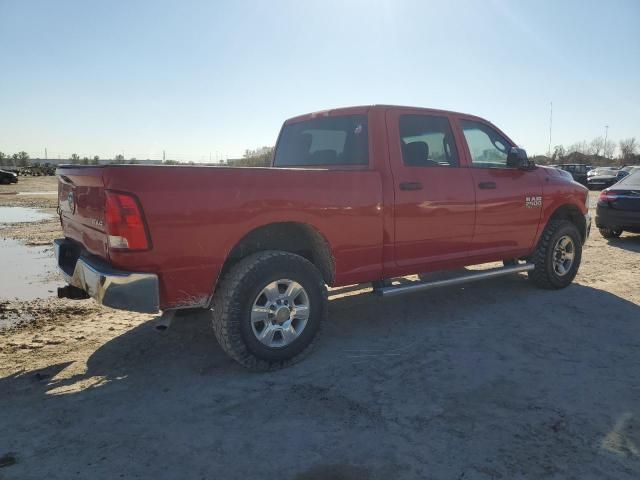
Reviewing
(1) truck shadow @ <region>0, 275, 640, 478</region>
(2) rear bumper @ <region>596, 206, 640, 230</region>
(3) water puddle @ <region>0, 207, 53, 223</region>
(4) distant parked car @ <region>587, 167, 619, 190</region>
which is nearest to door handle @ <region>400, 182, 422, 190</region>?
(1) truck shadow @ <region>0, 275, 640, 478</region>

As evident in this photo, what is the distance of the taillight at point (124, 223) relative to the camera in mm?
2945

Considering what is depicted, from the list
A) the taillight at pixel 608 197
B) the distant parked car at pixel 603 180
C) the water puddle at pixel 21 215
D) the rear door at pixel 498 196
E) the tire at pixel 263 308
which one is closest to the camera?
the tire at pixel 263 308

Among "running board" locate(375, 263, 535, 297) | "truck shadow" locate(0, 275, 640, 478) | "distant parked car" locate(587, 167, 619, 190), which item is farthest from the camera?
"distant parked car" locate(587, 167, 619, 190)

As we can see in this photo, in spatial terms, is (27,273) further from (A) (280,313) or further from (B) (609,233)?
(B) (609,233)

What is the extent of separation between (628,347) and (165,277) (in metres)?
3.72

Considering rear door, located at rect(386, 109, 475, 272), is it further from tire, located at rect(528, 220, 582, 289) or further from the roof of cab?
tire, located at rect(528, 220, 582, 289)

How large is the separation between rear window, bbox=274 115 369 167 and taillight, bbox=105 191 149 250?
2.05 m

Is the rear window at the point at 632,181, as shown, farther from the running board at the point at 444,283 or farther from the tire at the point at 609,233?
the running board at the point at 444,283

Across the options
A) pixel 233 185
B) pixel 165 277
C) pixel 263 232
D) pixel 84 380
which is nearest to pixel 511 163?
pixel 263 232

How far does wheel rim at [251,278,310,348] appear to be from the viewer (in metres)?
3.48

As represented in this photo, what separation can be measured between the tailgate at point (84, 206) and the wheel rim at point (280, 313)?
1126mm

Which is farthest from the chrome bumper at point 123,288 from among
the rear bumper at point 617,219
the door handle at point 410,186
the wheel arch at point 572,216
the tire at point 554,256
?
the rear bumper at point 617,219

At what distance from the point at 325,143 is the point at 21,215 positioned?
11.7 metres

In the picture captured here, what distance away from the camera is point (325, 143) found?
15.4ft
